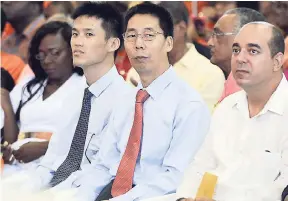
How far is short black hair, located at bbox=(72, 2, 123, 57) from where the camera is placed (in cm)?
321

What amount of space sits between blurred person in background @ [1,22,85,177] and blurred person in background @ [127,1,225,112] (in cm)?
40

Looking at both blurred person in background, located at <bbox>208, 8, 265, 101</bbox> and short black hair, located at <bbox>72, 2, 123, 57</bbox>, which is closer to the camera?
short black hair, located at <bbox>72, 2, 123, 57</bbox>

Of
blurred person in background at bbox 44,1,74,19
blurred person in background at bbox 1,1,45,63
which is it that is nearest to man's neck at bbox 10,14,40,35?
blurred person in background at bbox 1,1,45,63

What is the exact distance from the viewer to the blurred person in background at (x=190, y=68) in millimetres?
3629

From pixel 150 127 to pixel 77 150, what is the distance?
1.46 ft

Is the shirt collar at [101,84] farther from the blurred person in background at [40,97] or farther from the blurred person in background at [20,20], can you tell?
the blurred person in background at [20,20]

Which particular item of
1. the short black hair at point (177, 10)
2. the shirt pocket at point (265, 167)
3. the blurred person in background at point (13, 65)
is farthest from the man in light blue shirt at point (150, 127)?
the blurred person in background at point (13, 65)

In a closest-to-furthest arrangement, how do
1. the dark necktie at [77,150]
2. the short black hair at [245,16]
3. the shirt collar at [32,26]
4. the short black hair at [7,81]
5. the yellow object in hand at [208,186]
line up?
1. the yellow object in hand at [208,186]
2. the dark necktie at [77,150]
3. the short black hair at [245,16]
4. the short black hair at [7,81]
5. the shirt collar at [32,26]

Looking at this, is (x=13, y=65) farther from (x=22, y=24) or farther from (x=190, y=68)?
(x=190, y=68)

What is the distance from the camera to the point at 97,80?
3133 mm

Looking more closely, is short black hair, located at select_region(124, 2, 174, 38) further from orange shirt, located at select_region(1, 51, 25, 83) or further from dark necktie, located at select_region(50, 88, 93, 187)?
orange shirt, located at select_region(1, 51, 25, 83)

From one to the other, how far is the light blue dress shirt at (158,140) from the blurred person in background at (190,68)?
734 mm

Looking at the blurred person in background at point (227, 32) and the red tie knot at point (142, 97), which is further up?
the blurred person in background at point (227, 32)

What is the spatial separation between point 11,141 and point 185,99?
1500mm
